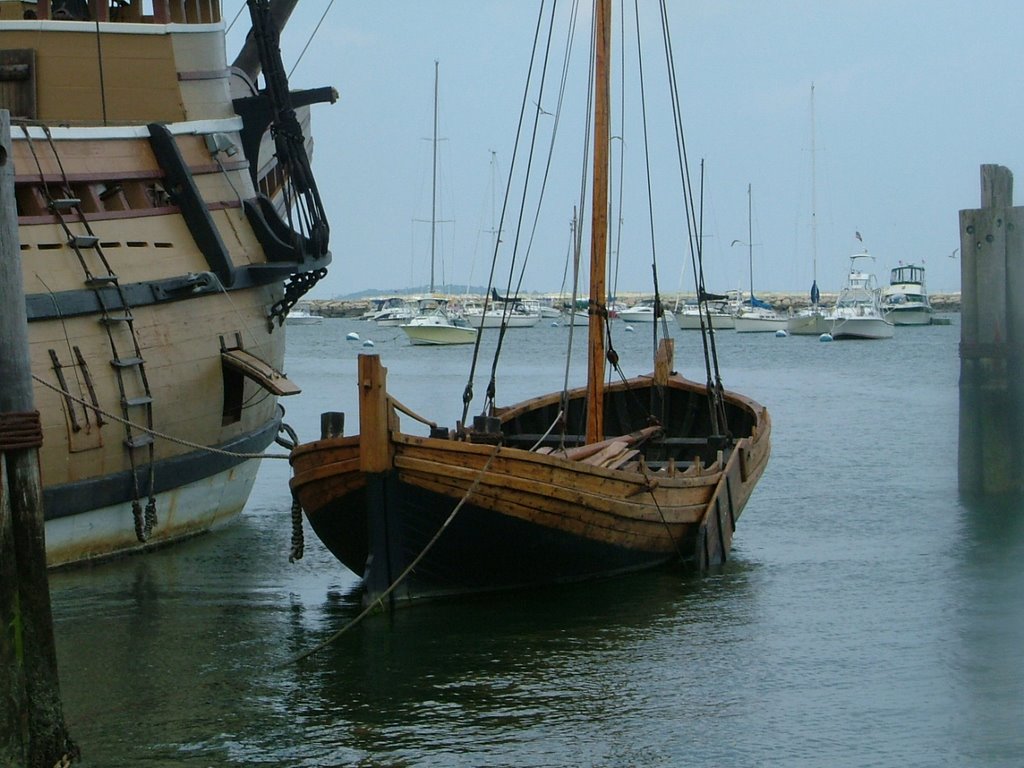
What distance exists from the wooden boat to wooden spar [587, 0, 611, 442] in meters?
3.44

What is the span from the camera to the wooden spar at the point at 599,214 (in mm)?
16688

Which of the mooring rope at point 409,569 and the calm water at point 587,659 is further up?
the mooring rope at point 409,569

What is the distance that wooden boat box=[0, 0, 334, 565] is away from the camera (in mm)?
15828

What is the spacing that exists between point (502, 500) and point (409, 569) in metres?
1.03

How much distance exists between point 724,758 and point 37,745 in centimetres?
455

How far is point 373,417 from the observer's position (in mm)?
13172

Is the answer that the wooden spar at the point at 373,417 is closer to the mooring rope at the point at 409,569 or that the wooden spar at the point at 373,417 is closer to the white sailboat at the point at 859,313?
the mooring rope at the point at 409,569

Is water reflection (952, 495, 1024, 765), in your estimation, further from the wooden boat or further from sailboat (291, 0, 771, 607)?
the wooden boat

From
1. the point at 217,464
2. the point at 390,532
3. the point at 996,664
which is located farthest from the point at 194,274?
the point at 996,664

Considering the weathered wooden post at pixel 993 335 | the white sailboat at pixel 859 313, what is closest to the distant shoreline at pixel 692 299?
the white sailboat at pixel 859 313

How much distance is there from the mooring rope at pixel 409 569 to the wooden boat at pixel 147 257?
211cm

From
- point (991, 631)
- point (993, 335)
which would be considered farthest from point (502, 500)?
point (993, 335)

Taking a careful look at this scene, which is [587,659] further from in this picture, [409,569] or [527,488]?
[409,569]

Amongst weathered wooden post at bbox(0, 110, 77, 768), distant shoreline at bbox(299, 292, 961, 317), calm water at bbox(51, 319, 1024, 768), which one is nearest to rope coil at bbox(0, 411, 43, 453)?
weathered wooden post at bbox(0, 110, 77, 768)
